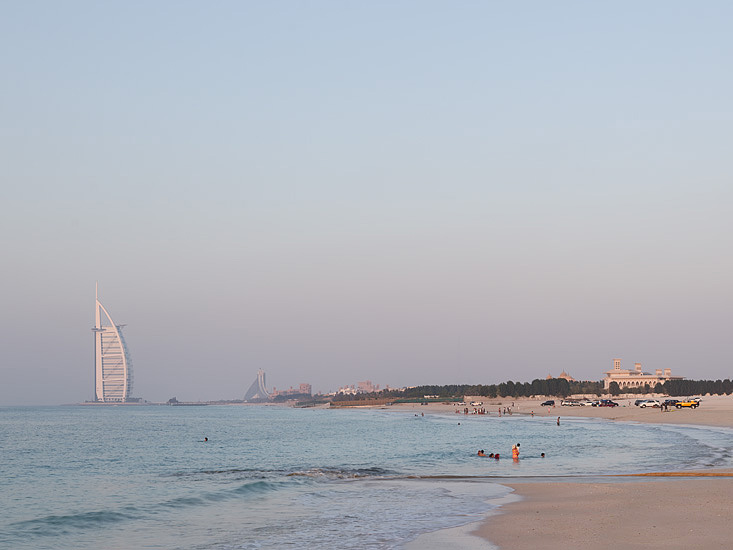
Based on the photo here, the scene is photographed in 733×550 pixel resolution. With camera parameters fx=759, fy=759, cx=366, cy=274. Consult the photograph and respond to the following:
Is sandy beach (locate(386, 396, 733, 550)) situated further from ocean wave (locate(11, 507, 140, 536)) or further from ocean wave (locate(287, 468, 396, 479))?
ocean wave (locate(11, 507, 140, 536))

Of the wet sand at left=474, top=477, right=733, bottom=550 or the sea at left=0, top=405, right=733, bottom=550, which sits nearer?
the wet sand at left=474, top=477, right=733, bottom=550

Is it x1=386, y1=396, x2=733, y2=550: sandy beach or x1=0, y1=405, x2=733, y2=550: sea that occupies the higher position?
x1=386, y1=396, x2=733, y2=550: sandy beach

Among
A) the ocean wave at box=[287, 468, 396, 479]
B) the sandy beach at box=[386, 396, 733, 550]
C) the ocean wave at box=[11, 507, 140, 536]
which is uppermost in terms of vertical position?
the sandy beach at box=[386, 396, 733, 550]

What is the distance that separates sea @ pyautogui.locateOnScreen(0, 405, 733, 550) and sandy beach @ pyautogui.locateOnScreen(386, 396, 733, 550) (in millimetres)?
1587

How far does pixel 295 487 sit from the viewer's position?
146ft

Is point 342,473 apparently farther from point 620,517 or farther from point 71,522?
point 620,517

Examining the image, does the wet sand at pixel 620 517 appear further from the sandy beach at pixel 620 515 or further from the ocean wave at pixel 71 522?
the ocean wave at pixel 71 522

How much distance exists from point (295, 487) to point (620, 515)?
72.2ft

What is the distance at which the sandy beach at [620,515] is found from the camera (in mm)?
22859

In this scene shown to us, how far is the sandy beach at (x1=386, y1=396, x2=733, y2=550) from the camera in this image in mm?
22859

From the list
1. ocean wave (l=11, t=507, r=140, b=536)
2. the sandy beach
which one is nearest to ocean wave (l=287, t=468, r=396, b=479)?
the sandy beach

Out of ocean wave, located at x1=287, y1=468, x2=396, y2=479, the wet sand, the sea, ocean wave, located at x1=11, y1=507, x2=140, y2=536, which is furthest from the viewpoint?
ocean wave, located at x1=287, y1=468, x2=396, y2=479

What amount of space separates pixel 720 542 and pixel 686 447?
43.7 meters

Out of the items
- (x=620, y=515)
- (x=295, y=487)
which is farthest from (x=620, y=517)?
(x=295, y=487)
